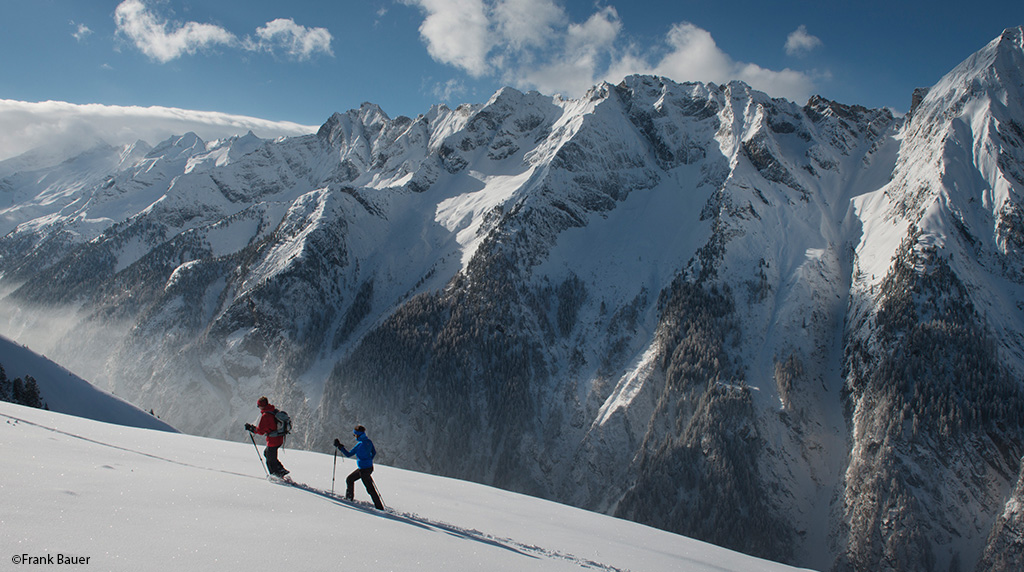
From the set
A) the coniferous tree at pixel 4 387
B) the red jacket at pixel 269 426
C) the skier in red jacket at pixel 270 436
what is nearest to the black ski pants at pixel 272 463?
the skier in red jacket at pixel 270 436

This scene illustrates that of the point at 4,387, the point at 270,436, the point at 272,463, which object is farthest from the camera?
the point at 4,387

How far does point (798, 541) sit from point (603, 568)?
6503 cm

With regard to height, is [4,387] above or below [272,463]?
below

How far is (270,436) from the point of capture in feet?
45.6

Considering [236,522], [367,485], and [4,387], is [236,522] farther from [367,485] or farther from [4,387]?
[4,387]

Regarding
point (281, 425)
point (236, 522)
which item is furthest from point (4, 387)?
point (236, 522)

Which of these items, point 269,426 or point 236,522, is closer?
point 236,522

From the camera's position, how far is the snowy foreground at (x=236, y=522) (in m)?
5.98

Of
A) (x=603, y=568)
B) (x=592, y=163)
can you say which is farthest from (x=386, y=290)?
(x=603, y=568)

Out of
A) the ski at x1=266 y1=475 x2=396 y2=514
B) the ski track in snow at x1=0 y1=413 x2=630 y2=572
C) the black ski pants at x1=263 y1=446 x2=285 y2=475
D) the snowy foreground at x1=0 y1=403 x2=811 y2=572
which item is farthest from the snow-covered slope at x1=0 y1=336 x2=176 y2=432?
the ski at x1=266 y1=475 x2=396 y2=514

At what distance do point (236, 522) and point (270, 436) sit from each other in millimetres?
6705

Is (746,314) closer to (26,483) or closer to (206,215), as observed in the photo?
(26,483)

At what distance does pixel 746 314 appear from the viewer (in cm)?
7888

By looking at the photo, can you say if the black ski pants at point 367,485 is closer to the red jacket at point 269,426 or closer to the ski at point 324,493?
the ski at point 324,493
